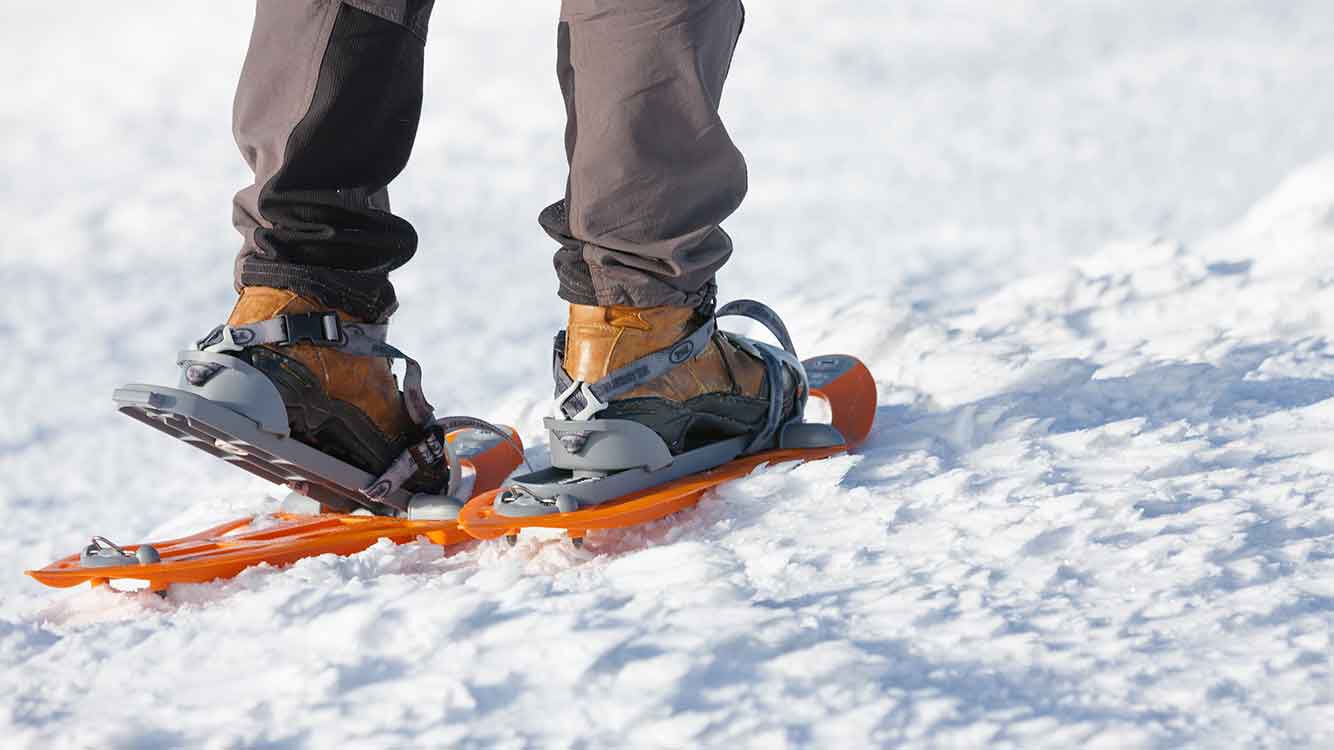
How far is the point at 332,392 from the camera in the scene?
2168 mm

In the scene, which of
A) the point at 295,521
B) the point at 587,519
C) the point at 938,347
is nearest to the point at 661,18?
the point at 587,519

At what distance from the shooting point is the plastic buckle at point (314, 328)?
6.86 ft

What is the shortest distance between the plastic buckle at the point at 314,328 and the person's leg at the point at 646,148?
0.40 m

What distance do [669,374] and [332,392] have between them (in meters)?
0.59

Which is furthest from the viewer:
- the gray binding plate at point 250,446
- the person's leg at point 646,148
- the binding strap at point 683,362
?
the binding strap at point 683,362

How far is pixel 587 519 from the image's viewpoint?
1.99 m

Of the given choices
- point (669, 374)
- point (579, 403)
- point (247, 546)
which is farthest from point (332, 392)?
point (669, 374)

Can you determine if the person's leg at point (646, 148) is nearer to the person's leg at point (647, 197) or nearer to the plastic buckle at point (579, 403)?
the person's leg at point (647, 197)

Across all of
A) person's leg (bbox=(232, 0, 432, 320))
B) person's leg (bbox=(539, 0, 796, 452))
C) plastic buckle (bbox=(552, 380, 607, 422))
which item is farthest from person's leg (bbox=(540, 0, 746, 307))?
person's leg (bbox=(232, 0, 432, 320))

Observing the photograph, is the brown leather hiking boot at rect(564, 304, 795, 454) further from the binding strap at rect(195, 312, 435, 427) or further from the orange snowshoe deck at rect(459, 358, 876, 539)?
the binding strap at rect(195, 312, 435, 427)

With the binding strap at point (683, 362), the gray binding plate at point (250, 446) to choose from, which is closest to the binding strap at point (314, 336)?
the gray binding plate at point (250, 446)

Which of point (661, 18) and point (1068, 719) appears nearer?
point (1068, 719)

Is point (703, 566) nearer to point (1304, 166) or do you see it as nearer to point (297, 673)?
point (297, 673)

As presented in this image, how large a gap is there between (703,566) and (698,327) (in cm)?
62
